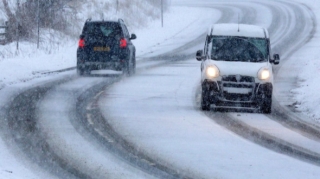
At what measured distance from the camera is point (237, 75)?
17.1 meters

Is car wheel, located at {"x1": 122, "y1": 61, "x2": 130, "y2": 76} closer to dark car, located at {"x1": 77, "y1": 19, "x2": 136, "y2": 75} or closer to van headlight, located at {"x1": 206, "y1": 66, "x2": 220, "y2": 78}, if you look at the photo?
dark car, located at {"x1": 77, "y1": 19, "x2": 136, "y2": 75}

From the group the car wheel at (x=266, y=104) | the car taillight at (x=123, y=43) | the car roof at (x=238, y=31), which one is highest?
the car roof at (x=238, y=31)

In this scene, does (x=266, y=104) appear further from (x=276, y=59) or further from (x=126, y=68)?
(x=126, y=68)

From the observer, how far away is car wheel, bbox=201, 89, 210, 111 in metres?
17.2

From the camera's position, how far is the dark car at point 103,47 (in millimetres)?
25281

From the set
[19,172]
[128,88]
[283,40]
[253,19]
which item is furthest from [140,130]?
[253,19]

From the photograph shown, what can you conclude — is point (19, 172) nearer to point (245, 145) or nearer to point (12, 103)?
point (245, 145)

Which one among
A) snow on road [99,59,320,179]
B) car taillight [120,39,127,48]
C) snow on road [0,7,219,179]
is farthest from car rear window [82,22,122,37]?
snow on road [99,59,320,179]

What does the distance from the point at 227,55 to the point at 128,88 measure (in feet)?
14.6

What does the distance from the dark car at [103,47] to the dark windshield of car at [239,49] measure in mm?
7499

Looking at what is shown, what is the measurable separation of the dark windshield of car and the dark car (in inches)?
295

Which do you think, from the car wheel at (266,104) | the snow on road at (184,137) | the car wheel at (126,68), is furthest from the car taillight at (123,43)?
the car wheel at (266,104)

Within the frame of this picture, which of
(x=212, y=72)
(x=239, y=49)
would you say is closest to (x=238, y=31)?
(x=239, y=49)

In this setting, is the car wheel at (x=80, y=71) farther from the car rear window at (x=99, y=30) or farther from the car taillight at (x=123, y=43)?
the car taillight at (x=123, y=43)
